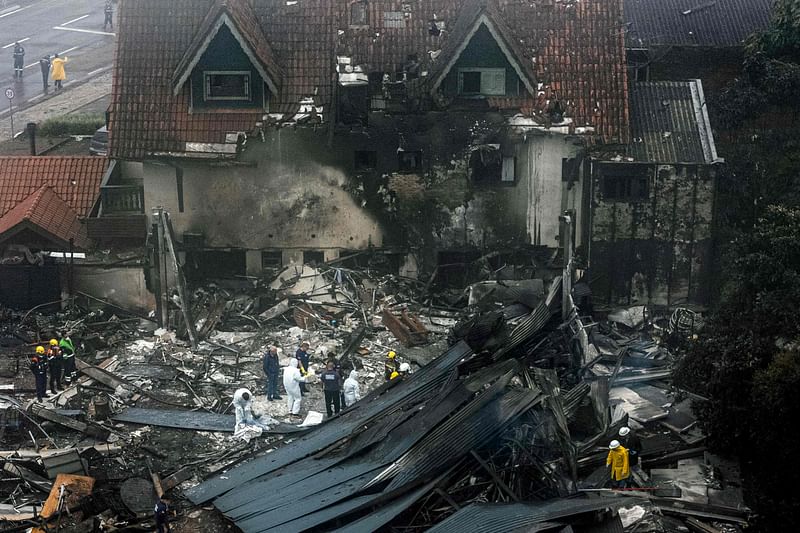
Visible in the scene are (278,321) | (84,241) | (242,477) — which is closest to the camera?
(242,477)

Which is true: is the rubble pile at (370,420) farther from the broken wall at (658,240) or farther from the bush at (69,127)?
the bush at (69,127)

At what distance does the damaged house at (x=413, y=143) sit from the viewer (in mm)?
31125

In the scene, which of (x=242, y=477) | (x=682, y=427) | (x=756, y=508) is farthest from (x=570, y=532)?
(x=242, y=477)

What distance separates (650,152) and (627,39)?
983 centimetres

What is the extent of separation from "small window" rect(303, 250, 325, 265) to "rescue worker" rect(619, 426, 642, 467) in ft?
42.1

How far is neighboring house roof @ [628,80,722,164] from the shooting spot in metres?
31.7

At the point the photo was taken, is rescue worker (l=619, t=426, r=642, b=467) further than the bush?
No

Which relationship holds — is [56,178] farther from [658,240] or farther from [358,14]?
[658,240]

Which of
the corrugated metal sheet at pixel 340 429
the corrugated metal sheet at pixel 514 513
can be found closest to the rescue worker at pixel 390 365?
the corrugated metal sheet at pixel 340 429

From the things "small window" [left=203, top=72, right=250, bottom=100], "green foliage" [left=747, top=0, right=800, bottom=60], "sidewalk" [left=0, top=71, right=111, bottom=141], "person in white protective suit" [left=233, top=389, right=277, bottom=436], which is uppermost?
"green foliage" [left=747, top=0, right=800, bottom=60]

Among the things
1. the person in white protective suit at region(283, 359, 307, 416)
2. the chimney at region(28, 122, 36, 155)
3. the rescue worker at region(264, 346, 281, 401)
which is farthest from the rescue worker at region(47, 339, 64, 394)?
the chimney at region(28, 122, 36, 155)

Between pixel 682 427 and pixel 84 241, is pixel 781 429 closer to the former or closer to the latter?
pixel 682 427

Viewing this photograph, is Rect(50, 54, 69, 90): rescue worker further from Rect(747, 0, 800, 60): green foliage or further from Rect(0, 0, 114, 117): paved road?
Rect(747, 0, 800, 60): green foliage

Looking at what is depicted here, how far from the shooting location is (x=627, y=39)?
132 feet
